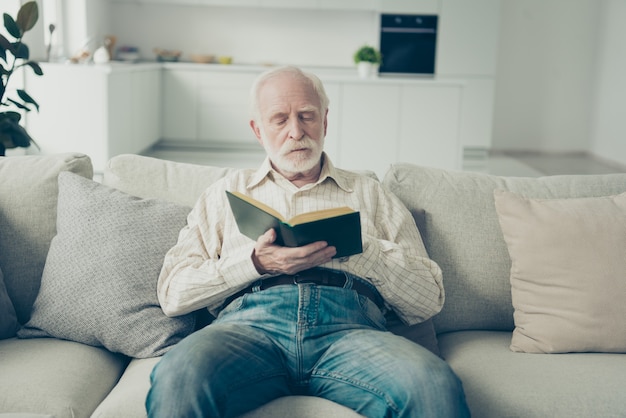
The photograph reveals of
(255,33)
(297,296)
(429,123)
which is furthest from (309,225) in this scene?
(255,33)

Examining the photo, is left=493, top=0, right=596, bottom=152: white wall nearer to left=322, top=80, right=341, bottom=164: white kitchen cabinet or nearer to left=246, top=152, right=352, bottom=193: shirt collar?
left=322, top=80, right=341, bottom=164: white kitchen cabinet

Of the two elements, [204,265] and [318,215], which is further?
[204,265]

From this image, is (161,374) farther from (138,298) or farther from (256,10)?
(256,10)

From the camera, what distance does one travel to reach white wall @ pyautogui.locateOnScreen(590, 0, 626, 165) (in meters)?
7.84

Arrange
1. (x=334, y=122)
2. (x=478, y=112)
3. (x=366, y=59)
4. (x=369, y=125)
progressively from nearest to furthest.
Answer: (x=334, y=122) → (x=369, y=125) → (x=366, y=59) → (x=478, y=112)

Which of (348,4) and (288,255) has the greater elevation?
(348,4)

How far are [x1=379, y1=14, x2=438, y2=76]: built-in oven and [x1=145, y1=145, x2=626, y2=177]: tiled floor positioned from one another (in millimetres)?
1213

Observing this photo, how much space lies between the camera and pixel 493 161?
8.18 metres

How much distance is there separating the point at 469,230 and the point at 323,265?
1.67ft

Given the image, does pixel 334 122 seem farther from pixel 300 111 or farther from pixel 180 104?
pixel 300 111

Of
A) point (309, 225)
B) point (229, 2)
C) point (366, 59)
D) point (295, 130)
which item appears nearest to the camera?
point (309, 225)

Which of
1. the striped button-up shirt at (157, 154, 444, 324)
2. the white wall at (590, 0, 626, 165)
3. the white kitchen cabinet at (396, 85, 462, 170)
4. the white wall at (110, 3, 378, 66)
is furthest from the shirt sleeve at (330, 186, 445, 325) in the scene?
the white wall at (110, 3, 378, 66)

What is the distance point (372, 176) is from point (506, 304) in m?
0.54

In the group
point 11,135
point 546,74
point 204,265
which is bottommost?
point 204,265
